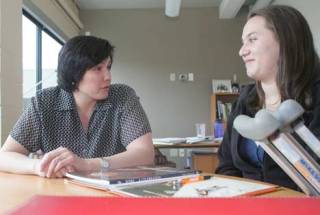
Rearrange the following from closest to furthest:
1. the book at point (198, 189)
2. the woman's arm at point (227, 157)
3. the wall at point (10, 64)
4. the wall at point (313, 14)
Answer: the book at point (198, 189) < the woman's arm at point (227, 157) < the wall at point (10, 64) < the wall at point (313, 14)

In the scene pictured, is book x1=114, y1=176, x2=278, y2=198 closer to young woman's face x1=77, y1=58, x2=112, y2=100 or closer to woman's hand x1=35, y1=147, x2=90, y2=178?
woman's hand x1=35, y1=147, x2=90, y2=178

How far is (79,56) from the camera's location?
146cm

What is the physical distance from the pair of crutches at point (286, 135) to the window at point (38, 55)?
132 inches

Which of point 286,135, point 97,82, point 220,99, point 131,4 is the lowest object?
point 286,135

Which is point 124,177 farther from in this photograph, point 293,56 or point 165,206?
point 293,56

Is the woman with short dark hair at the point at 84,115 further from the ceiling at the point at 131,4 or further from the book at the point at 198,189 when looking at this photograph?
the ceiling at the point at 131,4

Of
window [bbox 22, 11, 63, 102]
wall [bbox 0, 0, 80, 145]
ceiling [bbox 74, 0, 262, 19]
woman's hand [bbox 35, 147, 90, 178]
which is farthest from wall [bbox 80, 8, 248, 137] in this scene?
woman's hand [bbox 35, 147, 90, 178]

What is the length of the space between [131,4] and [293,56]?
423cm

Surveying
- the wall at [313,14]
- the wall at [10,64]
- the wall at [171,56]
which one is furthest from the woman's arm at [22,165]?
the wall at [171,56]

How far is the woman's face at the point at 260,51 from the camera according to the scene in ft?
4.11

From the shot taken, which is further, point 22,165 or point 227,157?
point 227,157

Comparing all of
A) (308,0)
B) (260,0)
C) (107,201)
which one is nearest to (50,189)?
(107,201)

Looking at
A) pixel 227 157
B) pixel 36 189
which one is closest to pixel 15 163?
pixel 36 189

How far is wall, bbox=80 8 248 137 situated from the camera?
5270mm
